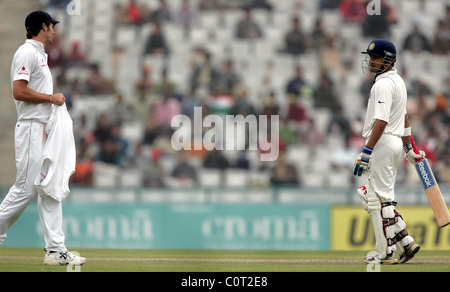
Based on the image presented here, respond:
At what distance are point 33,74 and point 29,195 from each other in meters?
0.99

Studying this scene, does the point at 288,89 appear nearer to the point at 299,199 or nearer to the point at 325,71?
the point at 325,71

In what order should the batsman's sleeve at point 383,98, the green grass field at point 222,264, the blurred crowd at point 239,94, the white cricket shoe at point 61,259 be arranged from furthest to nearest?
the blurred crowd at point 239,94
the batsman's sleeve at point 383,98
the white cricket shoe at point 61,259
the green grass field at point 222,264

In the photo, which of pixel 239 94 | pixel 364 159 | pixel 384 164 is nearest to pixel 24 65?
pixel 364 159

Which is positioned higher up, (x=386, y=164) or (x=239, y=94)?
(x=239, y=94)

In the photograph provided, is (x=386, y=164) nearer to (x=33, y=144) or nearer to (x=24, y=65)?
(x=33, y=144)

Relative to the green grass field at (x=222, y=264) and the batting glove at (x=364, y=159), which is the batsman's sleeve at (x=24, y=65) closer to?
the green grass field at (x=222, y=264)

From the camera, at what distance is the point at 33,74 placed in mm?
6641

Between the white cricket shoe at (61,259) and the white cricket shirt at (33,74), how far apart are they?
1088 millimetres

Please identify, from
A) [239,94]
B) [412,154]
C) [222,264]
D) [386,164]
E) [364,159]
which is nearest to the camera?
[364,159]

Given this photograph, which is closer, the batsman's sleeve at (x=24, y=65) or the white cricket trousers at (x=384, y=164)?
the batsman's sleeve at (x=24, y=65)

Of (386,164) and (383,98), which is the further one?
(386,164)

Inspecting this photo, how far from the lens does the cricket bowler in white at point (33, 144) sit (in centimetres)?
654

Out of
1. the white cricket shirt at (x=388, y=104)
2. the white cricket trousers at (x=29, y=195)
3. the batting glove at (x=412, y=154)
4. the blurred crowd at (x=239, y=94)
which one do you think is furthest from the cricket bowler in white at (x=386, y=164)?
the blurred crowd at (x=239, y=94)

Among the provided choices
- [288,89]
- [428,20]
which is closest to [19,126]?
[288,89]
